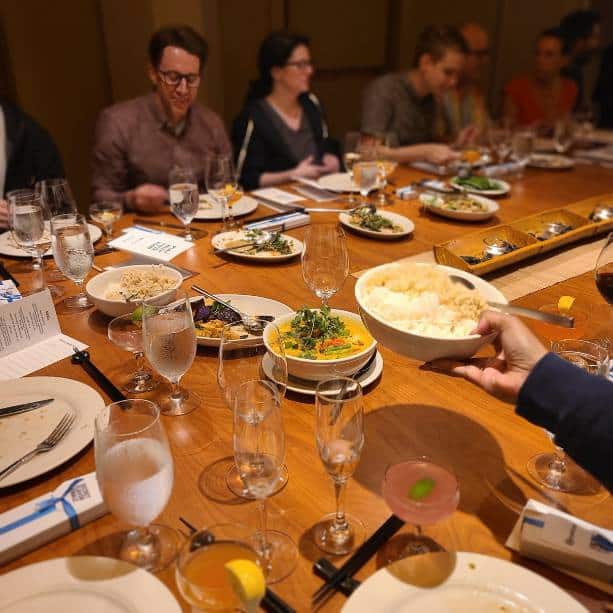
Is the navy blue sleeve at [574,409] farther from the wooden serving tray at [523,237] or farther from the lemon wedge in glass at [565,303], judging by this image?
the wooden serving tray at [523,237]

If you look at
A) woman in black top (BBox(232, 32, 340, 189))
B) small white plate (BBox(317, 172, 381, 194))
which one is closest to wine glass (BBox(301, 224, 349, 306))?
small white plate (BBox(317, 172, 381, 194))

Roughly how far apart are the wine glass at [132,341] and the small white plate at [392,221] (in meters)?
1.00

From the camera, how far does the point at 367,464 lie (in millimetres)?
999

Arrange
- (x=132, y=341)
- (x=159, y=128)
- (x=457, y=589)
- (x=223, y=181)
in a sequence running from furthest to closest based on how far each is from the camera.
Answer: (x=159, y=128) < (x=223, y=181) < (x=132, y=341) < (x=457, y=589)

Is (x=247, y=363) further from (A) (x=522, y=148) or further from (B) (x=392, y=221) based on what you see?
(A) (x=522, y=148)

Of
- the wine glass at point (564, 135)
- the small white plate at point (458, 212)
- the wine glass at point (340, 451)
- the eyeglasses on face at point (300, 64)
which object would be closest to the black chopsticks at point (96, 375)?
the wine glass at point (340, 451)

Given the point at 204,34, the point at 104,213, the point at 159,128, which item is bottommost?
the point at 104,213

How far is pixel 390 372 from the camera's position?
4.13 feet

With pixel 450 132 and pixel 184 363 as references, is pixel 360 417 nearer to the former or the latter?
pixel 184 363

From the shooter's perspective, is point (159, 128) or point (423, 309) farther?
point (159, 128)

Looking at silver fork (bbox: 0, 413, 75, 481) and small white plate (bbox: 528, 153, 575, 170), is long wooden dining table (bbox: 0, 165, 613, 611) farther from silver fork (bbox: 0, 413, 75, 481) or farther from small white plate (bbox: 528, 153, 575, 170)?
small white plate (bbox: 528, 153, 575, 170)

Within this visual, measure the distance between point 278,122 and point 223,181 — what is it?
133 centimetres

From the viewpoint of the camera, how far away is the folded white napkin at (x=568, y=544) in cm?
Answer: 77

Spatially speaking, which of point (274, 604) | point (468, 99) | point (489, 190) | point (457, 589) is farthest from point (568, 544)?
point (468, 99)
